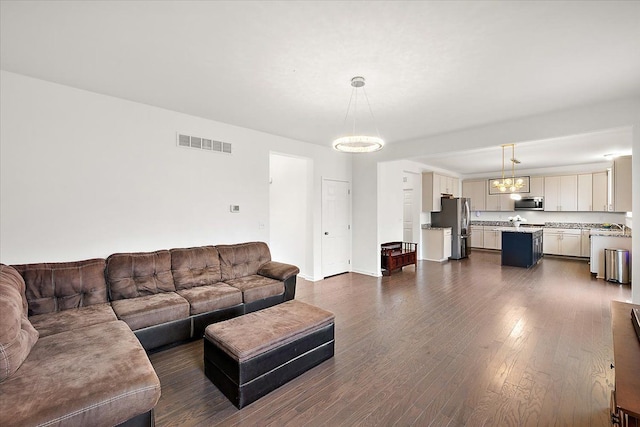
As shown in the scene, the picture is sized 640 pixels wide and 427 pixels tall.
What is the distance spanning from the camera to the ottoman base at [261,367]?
206 cm

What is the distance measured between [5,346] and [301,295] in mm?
3523

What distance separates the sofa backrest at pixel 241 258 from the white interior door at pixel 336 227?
5.74 feet

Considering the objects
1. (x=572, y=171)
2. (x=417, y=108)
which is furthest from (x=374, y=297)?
(x=572, y=171)

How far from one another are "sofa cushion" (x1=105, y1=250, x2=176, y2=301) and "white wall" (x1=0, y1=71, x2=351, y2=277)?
281mm

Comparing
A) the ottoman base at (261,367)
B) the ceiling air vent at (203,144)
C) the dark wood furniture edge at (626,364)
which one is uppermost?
the ceiling air vent at (203,144)

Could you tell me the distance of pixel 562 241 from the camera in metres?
8.09

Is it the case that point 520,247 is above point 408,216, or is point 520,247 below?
below

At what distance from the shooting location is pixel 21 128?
285 centimetres

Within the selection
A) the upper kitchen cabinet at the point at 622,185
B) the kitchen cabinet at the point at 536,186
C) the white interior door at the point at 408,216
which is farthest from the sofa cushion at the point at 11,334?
the kitchen cabinet at the point at 536,186

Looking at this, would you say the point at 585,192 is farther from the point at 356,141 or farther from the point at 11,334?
the point at 11,334

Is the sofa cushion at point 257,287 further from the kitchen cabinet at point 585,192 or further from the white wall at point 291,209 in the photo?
the kitchen cabinet at point 585,192

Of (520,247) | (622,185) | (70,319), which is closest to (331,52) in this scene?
(70,319)

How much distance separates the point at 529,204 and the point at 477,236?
181 centimetres

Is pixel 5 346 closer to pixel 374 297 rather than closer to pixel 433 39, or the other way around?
pixel 433 39
